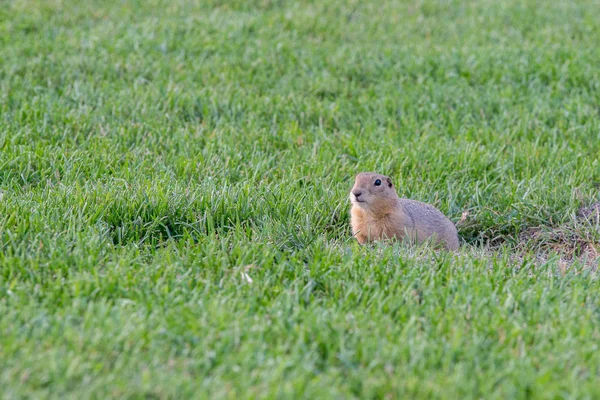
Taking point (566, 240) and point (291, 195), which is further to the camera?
point (291, 195)

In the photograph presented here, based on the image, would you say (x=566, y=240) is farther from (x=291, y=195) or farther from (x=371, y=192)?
(x=291, y=195)

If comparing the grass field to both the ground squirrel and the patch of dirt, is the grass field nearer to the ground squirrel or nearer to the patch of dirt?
the patch of dirt

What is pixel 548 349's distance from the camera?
3.13 meters

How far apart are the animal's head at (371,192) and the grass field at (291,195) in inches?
9.6

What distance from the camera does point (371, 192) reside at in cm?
446

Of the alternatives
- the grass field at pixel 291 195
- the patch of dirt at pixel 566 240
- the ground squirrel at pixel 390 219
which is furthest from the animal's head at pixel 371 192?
A: the patch of dirt at pixel 566 240

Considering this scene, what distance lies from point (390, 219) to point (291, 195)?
609mm

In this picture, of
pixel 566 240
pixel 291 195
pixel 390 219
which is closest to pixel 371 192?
pixel 390 219

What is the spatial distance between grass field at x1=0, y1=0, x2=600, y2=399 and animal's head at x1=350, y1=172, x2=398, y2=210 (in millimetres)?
244

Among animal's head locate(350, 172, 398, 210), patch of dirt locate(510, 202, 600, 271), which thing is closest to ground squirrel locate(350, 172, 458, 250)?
animal's head locate(350, 172, 398, 210)

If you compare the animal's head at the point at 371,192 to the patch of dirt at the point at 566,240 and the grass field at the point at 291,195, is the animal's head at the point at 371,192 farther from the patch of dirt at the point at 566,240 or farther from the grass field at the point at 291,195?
the patch of dirt at the point at 566,240

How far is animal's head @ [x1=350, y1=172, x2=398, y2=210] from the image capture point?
4410 mm

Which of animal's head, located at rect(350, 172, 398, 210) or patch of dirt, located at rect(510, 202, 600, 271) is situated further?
patch of dirt, located at rect(510, 202, 600, 271)

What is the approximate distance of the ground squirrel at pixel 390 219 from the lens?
4.50 m
